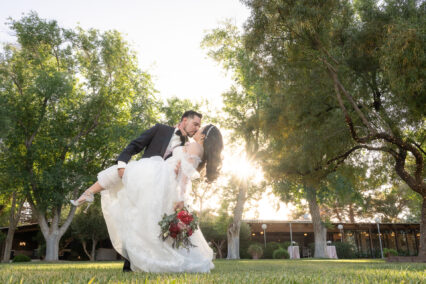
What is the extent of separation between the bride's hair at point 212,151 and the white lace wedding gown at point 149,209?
18 cm

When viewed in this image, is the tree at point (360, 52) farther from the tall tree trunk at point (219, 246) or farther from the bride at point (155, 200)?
the tall tree trunk at point (219, 246)

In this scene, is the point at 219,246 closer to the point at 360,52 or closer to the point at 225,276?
the point at 360,52

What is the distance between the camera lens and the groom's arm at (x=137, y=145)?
4191mm

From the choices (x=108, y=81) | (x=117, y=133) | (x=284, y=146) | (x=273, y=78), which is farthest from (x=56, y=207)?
(x=273, y=78)

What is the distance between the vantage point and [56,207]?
20.5 meters

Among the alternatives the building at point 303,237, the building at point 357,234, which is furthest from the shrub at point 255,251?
the building at point 357,234

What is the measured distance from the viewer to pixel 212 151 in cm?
408

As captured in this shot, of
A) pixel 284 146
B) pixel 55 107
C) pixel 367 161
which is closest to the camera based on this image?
pixel 284 146

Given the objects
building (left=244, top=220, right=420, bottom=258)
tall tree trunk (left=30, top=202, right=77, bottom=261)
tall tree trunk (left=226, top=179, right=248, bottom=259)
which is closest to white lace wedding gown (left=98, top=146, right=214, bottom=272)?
tall tree trunk (left=226, top=179, right=248, bottom=259)

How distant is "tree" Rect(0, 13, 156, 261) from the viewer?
1947 centimetres

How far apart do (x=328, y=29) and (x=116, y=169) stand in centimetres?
763

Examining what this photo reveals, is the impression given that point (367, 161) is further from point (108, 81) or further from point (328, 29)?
point (108, 81)

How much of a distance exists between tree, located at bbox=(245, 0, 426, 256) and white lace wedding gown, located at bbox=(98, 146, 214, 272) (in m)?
6.06

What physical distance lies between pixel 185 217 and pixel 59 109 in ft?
67.2
